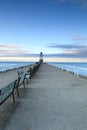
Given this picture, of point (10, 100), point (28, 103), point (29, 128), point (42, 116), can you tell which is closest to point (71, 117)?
point (42, 116)

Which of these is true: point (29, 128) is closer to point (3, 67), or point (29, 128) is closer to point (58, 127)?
point (58, 127)

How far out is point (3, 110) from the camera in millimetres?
8359

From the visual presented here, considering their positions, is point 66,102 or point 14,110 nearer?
point 14,110

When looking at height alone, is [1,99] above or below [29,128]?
above

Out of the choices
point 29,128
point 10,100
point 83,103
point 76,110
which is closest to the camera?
point 29,128

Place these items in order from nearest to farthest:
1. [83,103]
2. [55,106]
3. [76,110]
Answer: [76,110]
[55,106]
[83,103]

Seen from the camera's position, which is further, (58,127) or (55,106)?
(55,106)

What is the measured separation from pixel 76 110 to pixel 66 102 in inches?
59.5

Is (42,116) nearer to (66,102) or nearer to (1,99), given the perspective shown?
(1,99)

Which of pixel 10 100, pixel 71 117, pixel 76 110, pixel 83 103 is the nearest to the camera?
pixel 71 117

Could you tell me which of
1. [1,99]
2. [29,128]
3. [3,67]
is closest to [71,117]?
[29,128]

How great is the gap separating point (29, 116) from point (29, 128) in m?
1.23

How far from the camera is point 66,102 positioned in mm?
9820

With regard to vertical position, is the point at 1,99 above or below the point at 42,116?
above
